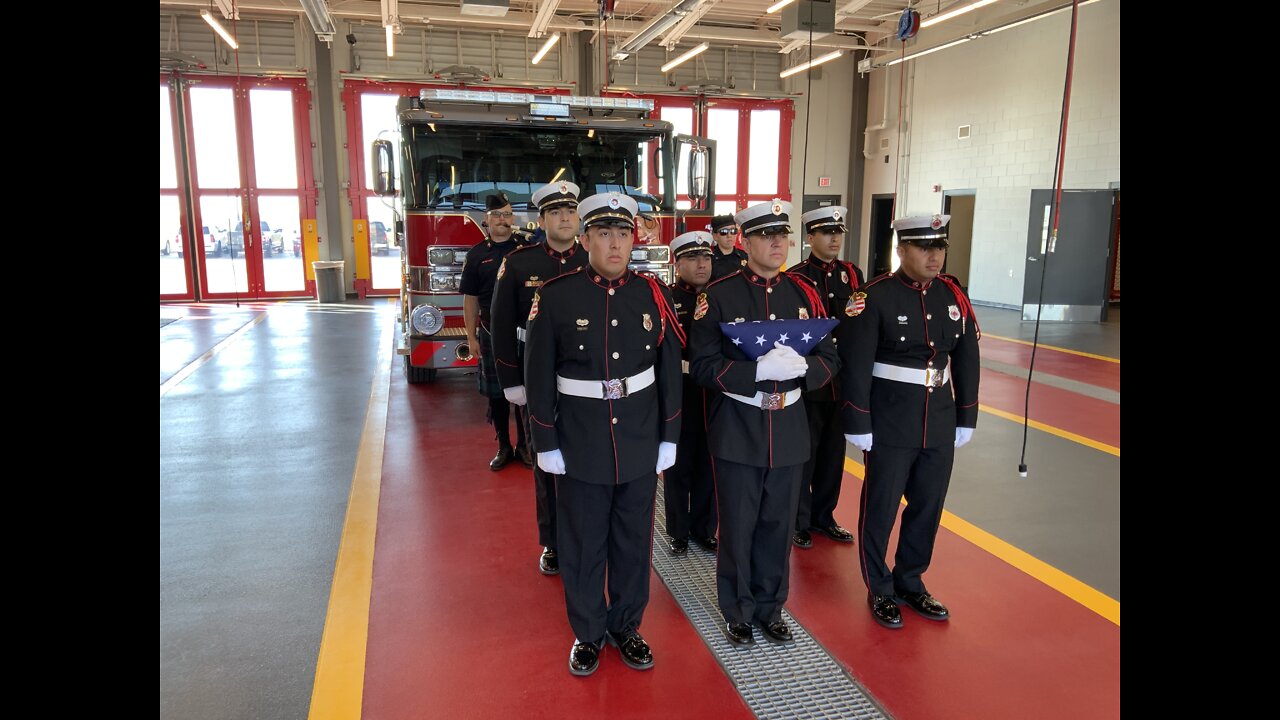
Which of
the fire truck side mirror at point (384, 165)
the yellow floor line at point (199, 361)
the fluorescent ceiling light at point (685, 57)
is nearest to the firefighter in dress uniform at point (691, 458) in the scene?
the fire truck side mirror at point (384, 165)

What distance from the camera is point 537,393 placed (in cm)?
299

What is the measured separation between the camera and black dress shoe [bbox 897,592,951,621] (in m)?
3.45

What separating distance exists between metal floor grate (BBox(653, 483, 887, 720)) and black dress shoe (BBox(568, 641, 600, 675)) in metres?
0.50

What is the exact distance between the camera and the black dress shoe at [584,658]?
3014 millimetres

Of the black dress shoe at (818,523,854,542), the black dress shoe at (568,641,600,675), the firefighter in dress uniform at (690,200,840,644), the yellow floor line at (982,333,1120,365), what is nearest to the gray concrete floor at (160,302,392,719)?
the black dress shoe at (568,641,600,675)

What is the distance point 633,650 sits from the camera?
3094mm

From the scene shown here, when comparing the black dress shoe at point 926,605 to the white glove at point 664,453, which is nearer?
the white glove at point 664,453

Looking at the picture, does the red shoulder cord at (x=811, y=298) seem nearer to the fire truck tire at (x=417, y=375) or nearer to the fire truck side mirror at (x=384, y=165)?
the fire truck side mirror at (x=384, y=165)

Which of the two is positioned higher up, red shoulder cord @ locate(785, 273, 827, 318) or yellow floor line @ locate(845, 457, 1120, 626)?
red shoulder cord @ locate(785, 273, 827, 318)

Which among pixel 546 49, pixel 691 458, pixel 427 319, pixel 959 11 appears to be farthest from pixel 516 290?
pixel 546 49

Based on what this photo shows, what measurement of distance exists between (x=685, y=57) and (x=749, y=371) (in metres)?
15.1

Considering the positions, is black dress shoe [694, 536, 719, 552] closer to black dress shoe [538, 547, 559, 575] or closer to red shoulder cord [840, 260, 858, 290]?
black dress shoe [538, 547, 559, 575]

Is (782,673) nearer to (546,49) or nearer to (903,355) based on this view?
(903,355)

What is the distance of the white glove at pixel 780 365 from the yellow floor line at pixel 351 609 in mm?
1957
